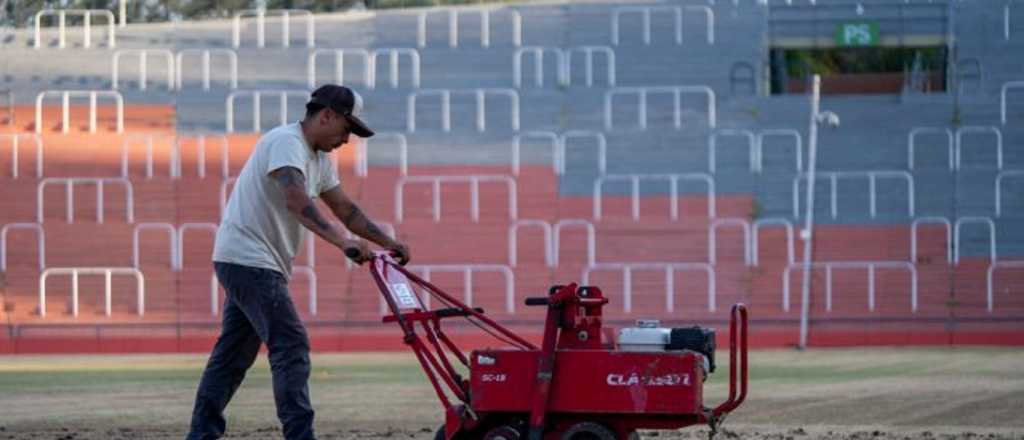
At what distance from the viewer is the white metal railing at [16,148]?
37781 mm

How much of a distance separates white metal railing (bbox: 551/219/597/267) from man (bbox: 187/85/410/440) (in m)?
24.2

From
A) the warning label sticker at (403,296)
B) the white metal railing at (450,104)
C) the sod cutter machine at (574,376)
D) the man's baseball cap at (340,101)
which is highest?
the white metal railing at (450,104)

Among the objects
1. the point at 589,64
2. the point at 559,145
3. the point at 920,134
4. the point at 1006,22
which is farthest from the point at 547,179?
the point at 1006,22

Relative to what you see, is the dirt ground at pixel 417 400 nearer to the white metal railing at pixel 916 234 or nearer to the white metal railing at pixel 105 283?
the white metal railing at pixel 105 283

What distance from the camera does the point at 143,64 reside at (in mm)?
40906

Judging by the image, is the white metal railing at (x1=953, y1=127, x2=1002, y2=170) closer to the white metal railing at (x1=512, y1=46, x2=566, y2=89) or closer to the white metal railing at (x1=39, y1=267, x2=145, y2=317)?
the white metal railing at (x1=512, y1=46, x2=566, y2=89)

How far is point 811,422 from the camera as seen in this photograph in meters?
15.5

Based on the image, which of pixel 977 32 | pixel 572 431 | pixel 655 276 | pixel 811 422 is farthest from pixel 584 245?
pixel 572 431

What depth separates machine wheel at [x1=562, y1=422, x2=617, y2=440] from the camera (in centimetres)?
1073

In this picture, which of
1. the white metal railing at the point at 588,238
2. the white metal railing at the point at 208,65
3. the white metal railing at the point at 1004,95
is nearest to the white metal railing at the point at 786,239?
the white metal railing at the point at 588,238

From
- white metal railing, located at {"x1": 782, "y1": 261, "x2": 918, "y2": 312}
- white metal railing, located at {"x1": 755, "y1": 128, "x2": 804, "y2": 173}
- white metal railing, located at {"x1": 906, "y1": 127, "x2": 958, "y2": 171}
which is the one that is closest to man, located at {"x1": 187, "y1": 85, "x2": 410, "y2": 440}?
white metal railing, located at {"x1": 782, "y1": 261, "x2": 918, "y2": 312}

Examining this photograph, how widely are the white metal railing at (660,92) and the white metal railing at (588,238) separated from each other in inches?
124

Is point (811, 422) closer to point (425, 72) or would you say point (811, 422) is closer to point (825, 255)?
point (825, 255)

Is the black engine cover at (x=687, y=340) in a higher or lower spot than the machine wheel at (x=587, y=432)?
higher
